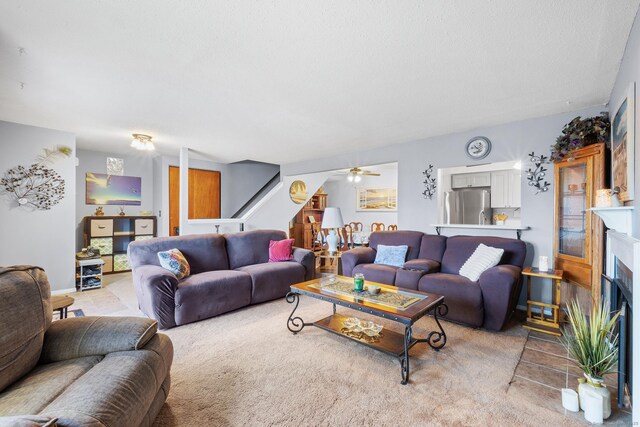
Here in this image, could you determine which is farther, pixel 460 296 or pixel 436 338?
pixel 460 296

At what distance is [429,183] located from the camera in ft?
14.1

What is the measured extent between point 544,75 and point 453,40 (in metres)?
1.08

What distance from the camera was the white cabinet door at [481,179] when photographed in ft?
17.8

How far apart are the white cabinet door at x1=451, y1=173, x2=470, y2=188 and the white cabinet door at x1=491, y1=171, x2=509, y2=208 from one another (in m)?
0.46

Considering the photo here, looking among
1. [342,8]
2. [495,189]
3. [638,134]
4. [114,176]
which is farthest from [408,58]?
[114,176]

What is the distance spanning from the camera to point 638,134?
164 cm

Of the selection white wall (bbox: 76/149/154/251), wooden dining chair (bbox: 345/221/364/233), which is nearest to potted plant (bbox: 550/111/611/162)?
wooden dining chair (bbox: 345/221/364/233)

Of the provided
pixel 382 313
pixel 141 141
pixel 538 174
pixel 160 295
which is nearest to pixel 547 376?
pixel 382 313

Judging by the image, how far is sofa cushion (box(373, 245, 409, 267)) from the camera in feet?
13.1

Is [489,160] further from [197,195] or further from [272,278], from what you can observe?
[197,195]

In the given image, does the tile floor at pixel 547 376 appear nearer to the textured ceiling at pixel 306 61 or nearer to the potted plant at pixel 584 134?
the potted plant at pixel 584 134

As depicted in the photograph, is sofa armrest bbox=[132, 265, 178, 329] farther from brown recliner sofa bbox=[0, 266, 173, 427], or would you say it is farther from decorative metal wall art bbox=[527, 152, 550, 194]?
decorative metal wall art bbox=[527, 152, 550, 194]

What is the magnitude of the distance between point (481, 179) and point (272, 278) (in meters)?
4.34

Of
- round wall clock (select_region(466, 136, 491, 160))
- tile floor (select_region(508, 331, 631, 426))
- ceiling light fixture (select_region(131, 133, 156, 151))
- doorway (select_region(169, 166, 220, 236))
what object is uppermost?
ceiling light fixture (select_region(131, 133, 156, 151))
